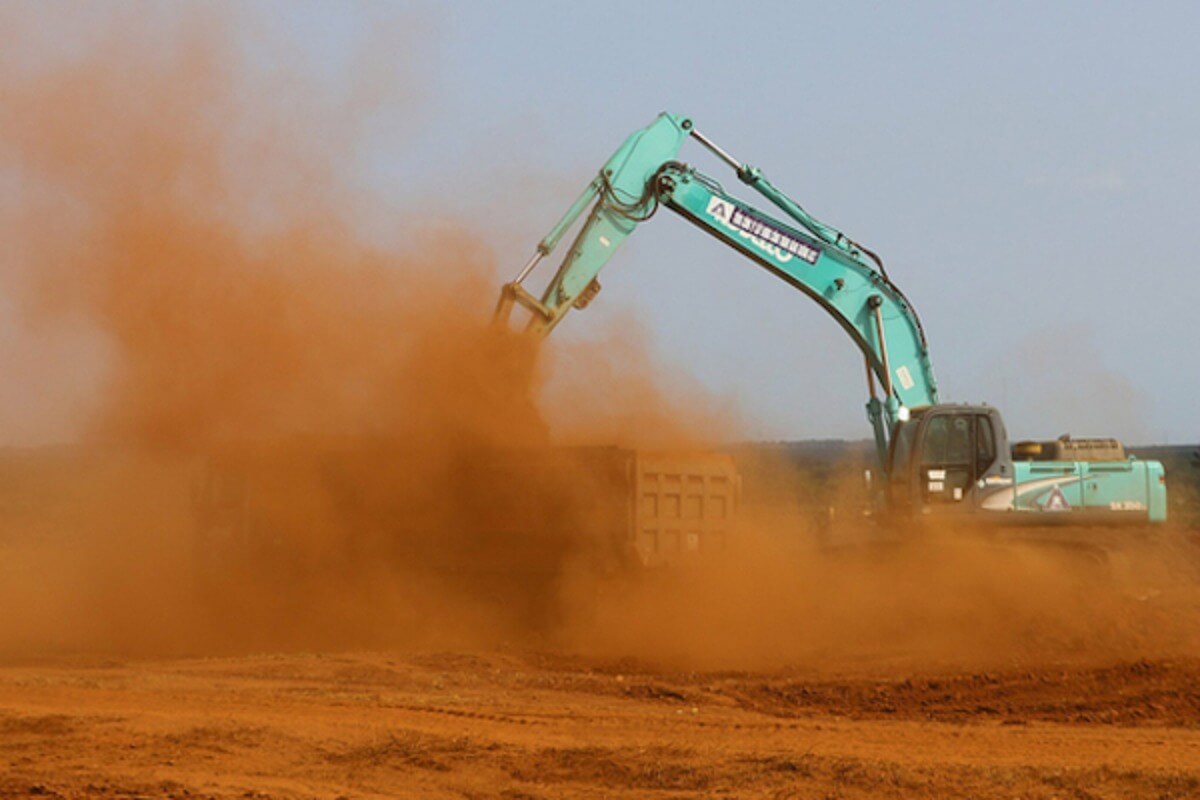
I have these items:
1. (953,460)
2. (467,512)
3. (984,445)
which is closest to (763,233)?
(953,460)

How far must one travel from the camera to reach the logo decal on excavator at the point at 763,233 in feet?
63.0

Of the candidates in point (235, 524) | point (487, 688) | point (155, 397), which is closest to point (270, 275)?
point (155, 397)

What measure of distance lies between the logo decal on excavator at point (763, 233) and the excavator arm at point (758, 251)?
13 mm

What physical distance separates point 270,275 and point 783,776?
1257 centimetres

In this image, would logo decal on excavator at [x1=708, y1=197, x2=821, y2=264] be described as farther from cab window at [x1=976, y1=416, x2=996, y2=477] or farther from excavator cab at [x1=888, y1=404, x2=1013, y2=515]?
cab window at [x1=976, y1=416, x2=996, y2=477]

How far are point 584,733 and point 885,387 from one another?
10.1m

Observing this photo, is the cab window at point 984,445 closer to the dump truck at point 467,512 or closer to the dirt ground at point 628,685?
the dirt ground at point 628,685

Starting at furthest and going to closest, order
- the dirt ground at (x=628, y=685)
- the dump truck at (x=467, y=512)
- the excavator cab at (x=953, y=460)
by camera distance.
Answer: the excavator cab at (x=953, y=460) < the dump truck at (x=467, y=512) < the dirt ground at (x=628, y=685)

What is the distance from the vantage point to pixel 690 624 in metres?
17.3

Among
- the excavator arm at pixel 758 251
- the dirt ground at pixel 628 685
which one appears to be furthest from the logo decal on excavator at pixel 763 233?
the dirt ground at pixel 628 685

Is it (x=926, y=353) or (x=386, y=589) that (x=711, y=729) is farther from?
(x=926, y=353)

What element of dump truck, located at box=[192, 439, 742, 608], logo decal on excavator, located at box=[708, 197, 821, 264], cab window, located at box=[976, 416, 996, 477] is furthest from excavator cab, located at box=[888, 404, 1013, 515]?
logo decal on excavator, located at box=[708, 197, 821, 264]

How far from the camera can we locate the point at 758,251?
19453 mm

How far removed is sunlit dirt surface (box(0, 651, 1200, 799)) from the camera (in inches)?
361
